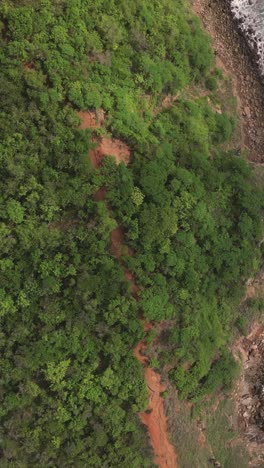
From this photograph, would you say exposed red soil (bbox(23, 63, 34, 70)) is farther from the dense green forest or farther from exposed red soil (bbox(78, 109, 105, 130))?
exposed red soil (bbox(78, 109, 105, 130))

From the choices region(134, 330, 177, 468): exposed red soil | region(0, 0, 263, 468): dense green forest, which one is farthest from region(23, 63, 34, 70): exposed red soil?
region(134, 330, 177, 468): exposed red soil

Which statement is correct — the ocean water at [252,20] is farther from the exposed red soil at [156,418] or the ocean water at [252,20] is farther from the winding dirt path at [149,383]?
the exposed red soil at [156,418]

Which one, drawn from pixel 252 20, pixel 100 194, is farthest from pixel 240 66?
pixel 100 194

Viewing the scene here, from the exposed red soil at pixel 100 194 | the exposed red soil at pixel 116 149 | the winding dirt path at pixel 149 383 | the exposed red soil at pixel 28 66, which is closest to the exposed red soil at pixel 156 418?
the winding dirt path at pixel 149 383

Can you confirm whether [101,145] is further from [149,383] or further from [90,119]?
[149,383]

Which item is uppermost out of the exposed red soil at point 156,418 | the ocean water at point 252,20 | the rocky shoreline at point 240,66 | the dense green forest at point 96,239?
the ocean water at point 252,20

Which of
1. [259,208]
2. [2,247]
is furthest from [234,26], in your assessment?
[2,247]
